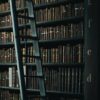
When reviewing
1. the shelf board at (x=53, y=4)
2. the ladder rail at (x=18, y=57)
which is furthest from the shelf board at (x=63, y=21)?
the ladder rail at (x=18, y=57)

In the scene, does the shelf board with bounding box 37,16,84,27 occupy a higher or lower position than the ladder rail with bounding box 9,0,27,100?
higher

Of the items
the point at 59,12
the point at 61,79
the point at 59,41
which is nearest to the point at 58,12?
the point at 59,12

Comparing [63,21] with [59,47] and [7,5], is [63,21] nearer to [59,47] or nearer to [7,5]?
[59,47]

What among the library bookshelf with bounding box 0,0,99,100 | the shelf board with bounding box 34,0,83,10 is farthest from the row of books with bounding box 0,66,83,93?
the shelf board with bounding box 34,0,83,10

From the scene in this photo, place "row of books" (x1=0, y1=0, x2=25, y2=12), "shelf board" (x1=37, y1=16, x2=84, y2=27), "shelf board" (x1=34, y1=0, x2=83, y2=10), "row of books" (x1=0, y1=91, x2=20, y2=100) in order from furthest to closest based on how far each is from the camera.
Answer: "row of books" (x1=0, y1=91, x2=20, y2=100) → "row of books" (x1=0, y1=0, x2=25, y2=12) → "shelf board" (x1=34, y1=0, x2=83, y2=10) → "shelf board" (x1=37, y1=16, x2=84, y2=27)

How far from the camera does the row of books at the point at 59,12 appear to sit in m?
3.35

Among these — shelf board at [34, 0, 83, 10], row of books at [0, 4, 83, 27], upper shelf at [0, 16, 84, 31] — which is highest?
shelf board at [34, 0, 83, 10]

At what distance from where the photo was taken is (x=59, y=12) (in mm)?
3520

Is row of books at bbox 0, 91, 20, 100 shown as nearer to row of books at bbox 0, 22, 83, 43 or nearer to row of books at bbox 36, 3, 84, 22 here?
row of books at bbox 0, 22, 83, 43

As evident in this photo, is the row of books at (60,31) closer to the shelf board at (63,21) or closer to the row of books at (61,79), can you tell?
the shelf board at (63,21)

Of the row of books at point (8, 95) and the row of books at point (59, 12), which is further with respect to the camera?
the row of books at point (8, 95)

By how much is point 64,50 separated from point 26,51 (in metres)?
0.53

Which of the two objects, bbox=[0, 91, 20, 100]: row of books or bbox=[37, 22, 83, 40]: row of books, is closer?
bbox=[37, 22, 83, 40]: row of books

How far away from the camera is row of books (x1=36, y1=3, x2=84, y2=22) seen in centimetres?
335
